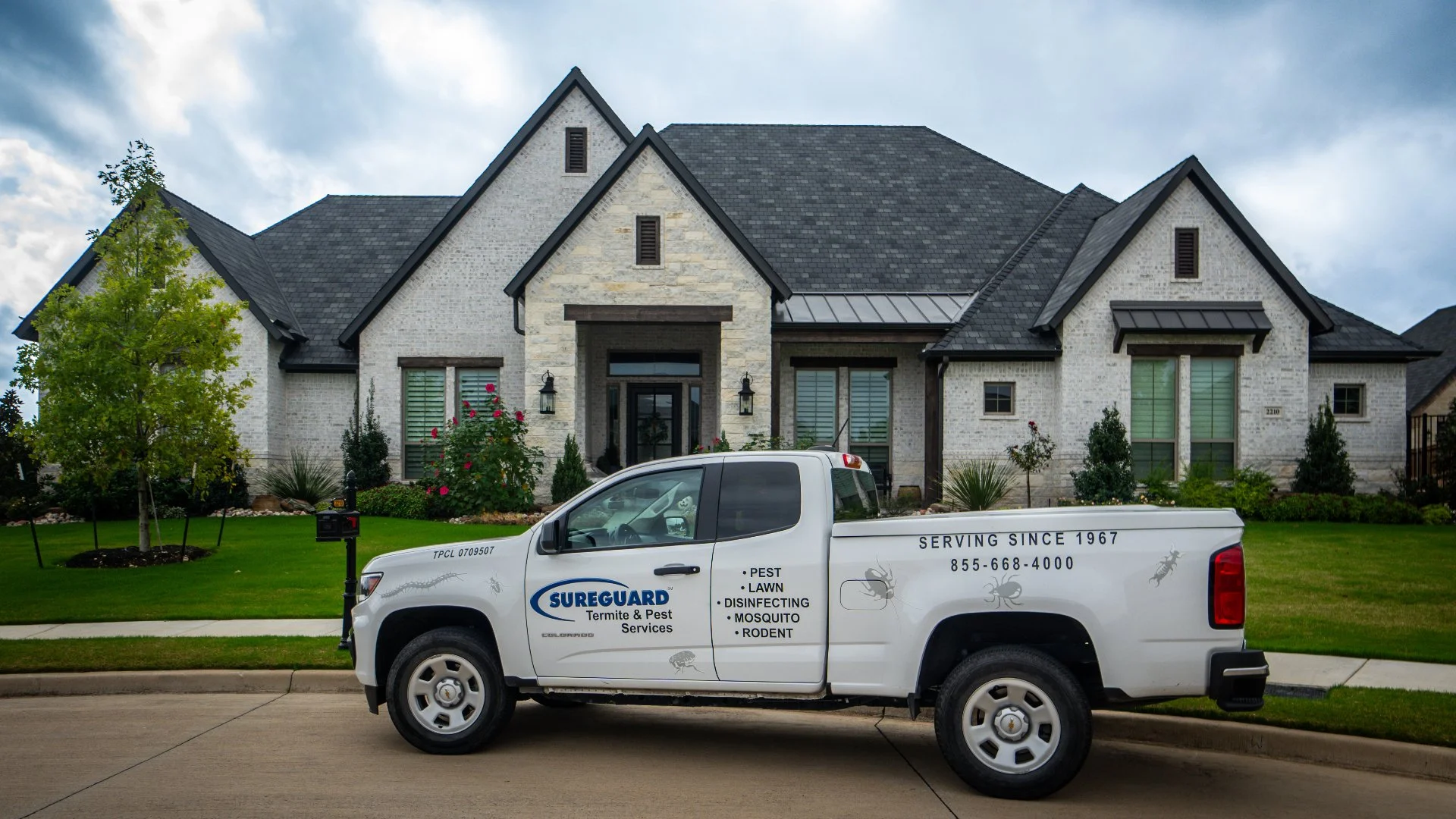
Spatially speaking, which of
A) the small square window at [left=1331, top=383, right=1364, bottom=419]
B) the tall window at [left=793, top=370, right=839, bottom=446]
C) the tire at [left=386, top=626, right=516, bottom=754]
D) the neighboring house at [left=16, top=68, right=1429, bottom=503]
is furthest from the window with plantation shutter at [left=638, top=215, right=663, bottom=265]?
the small square window at [left=1331, top=383, right=1364, bottom=419]

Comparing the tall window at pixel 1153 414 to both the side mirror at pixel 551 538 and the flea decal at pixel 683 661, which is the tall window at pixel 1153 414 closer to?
the flea decal at pixel 683 661

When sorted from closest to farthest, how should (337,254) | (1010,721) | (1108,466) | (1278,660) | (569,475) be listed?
(1010,721) < (1278,660) < (1108,466) < (569,475) < (337,254)

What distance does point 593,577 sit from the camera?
628 cm

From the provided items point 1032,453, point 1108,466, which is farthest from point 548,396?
point 1108,466

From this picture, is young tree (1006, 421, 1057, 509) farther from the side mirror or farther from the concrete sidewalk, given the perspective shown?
the side mirror

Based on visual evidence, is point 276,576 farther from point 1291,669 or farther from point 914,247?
point 914,247

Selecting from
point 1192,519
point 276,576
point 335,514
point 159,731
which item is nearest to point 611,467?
point 276,576

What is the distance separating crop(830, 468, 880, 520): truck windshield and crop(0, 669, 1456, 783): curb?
5.86 ft

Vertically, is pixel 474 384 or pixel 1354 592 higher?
pixel 474 384

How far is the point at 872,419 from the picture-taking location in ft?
72.8

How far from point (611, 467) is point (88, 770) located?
15872 millimetres

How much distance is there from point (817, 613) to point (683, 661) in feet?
2.89

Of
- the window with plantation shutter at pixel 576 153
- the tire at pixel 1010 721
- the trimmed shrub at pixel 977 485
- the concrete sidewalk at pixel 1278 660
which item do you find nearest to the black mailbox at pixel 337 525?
the concrete sidewalk at pixel 1278 660

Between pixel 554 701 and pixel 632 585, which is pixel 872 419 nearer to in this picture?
pixel 554 701
